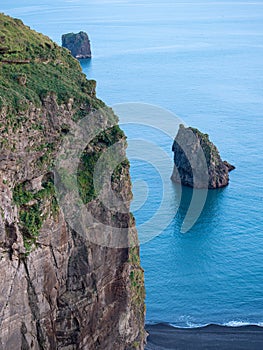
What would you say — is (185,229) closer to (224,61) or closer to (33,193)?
(33,193)

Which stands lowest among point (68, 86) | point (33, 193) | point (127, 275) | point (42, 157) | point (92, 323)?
point (92, 323)

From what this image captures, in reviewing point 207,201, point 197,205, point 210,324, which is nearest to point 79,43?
point 207,201

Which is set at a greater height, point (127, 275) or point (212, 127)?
point (212, 127)

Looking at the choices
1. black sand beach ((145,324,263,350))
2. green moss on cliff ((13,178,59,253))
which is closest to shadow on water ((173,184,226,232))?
black sand beach ((145,324,263,350))

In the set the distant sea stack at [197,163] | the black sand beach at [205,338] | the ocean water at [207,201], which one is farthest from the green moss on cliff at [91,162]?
the distant sea stack at [197,163]

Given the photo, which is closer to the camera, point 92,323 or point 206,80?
point 92,323

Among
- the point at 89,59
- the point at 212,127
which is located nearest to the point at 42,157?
the point at 212,127

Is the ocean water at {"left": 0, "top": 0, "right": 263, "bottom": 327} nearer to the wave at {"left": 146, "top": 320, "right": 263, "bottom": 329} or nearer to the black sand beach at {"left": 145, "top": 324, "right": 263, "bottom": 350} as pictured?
the wave at {"left": 146, "top": 320, "right": 263, "bottom": 329}
